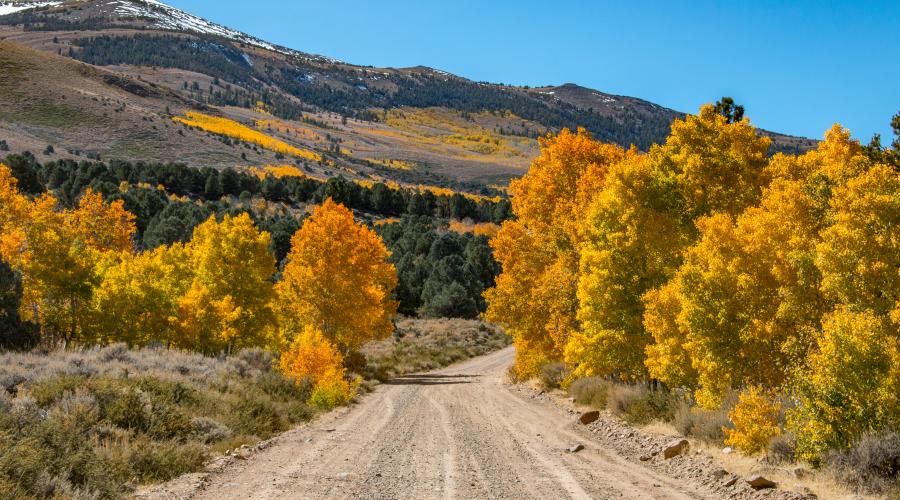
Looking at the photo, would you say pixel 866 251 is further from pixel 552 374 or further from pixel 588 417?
pixel 552 374

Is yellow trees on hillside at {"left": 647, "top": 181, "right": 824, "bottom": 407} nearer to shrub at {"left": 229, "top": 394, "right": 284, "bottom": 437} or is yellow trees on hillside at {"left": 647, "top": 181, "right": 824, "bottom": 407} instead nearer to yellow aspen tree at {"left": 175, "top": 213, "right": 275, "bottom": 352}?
shrub at {"left": 229, "top": 394, "right": 284, "bottom": 437}

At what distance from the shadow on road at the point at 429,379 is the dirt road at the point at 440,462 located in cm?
1332

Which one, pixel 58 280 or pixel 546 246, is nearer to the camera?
pixel 546 246

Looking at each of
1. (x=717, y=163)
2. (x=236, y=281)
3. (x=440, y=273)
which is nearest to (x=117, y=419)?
(x=717, y=163)

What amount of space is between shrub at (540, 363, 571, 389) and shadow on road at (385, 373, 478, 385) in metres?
7.50

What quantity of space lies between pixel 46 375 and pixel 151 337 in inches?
649

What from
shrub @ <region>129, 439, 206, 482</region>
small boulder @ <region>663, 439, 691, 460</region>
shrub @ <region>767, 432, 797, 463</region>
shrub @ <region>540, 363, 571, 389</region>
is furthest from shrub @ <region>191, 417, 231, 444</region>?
shrub @ <region>540, 363, 571, 389</region>

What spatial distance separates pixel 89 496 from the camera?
1038 cm

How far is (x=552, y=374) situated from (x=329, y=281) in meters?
12.0

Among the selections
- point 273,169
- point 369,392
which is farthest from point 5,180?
point 273,169

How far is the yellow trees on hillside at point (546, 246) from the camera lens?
90.2 feet

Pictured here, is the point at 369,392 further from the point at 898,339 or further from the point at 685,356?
the point at 898,339

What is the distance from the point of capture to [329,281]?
3562 cm

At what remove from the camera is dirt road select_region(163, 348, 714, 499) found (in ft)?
40.6
